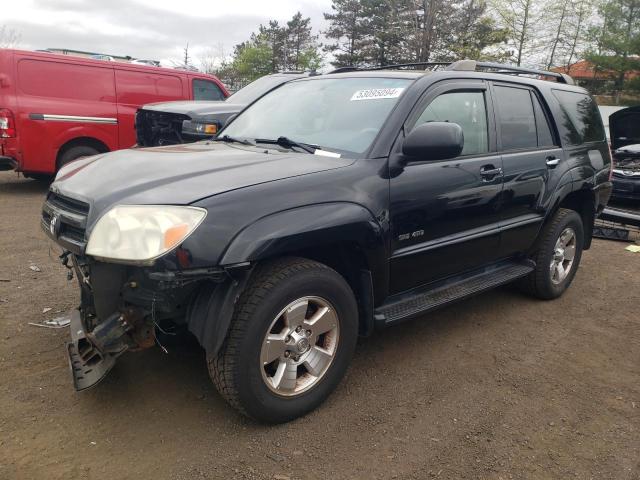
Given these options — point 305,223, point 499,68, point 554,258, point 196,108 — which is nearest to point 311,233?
point 305,223

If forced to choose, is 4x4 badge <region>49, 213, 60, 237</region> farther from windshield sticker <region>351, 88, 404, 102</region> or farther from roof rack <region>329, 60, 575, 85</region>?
roof rack <region>329, 60, 575, 85</region>

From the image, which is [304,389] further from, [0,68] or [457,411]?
[0,68]

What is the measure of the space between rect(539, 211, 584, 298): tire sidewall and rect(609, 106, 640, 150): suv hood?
211 inches

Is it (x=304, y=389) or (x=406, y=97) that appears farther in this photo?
(x=406, y=97)

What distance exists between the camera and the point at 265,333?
7.89 ft

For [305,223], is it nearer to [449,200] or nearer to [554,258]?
[449,200]

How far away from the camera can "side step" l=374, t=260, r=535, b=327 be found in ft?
9.89

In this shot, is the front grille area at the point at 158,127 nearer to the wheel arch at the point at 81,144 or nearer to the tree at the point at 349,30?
the wheel arch at the point at 81,144

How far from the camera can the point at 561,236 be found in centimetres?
439

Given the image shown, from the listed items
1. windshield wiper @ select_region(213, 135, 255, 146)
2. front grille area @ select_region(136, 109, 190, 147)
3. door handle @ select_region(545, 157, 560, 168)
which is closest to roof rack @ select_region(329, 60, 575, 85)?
door handle @ select_region(545, 157, 560, 168)

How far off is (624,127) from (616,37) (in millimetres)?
25119

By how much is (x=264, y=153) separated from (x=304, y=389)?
1.33m

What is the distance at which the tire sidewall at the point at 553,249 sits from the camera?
167 inches

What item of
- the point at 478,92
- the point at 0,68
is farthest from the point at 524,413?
the point at 0,68
